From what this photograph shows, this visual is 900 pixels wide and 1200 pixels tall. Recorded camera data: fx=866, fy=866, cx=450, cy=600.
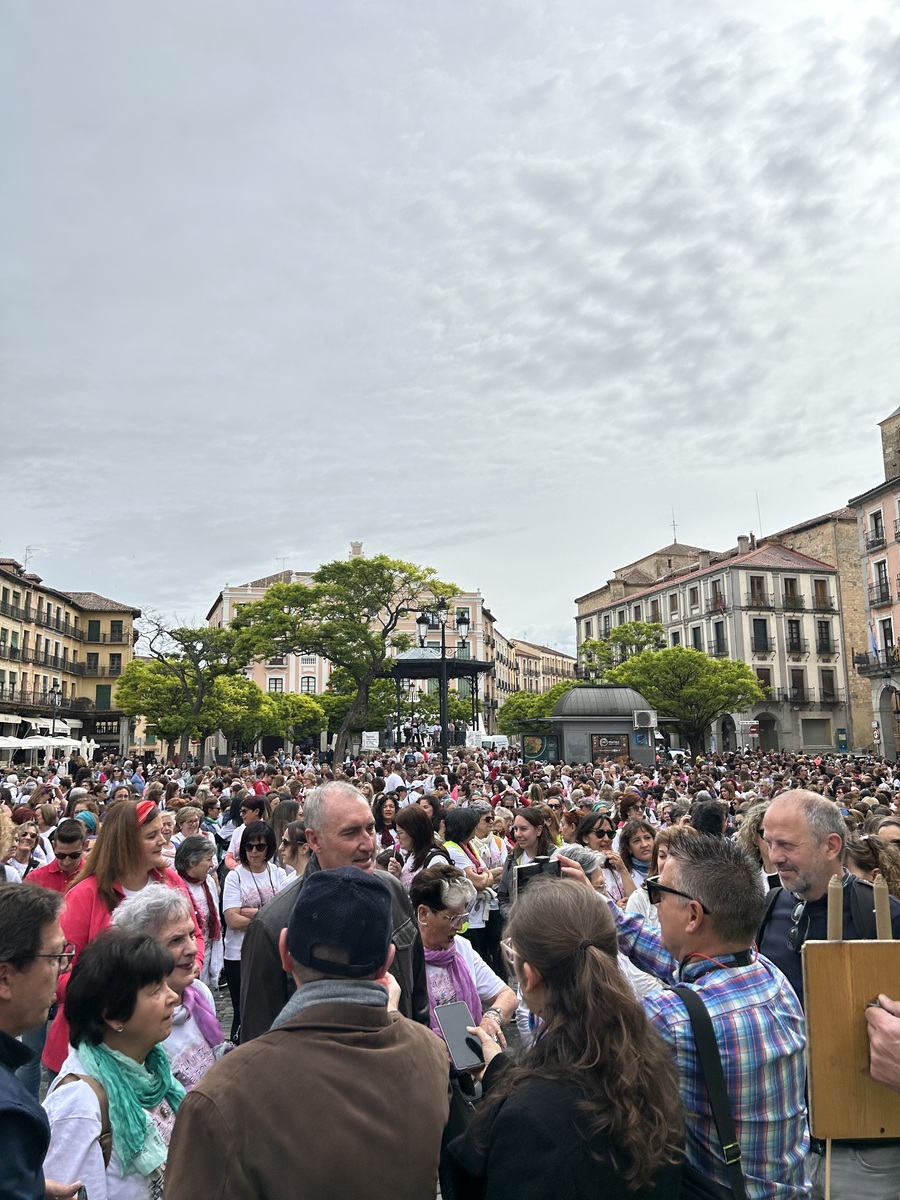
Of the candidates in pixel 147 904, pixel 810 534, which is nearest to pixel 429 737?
pixel 810 534

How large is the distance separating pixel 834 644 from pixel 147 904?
215ft

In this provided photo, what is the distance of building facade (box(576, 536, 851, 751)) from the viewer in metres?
60.3

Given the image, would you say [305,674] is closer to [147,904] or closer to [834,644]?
[834,644]

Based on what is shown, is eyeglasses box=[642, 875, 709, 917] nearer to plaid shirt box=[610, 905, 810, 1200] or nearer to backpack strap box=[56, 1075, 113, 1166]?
plaid shirt box=[610, 905, 810, 1200]

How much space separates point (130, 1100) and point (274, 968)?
66 cm

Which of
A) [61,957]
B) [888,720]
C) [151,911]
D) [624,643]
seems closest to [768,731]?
[624,643]

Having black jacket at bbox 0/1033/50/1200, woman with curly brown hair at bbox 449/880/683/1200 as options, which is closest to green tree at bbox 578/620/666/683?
woman with curly brown hair at bbox 449/880/683/1200

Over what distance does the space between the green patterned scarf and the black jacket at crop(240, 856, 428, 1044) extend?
0.33 meters

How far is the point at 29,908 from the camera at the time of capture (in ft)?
8.00

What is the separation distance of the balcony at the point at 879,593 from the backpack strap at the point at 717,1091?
4832 cm

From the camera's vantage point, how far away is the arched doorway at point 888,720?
44125 mm

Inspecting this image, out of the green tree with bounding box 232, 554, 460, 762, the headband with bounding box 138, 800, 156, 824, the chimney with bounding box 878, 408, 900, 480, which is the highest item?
the chimney with bounding box 878, 408, 900, 480

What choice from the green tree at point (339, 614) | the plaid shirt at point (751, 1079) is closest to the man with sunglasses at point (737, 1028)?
the plaid shirt at point (751, 1079)

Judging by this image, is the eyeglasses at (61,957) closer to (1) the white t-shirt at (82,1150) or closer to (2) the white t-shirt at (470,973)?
(1) the white t-shirt at (82,1150)
